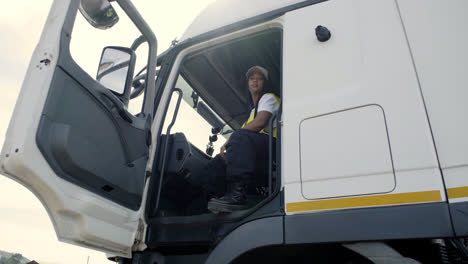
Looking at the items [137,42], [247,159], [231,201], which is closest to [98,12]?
[137,42]

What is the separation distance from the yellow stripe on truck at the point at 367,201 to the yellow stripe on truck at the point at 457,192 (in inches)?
1.5

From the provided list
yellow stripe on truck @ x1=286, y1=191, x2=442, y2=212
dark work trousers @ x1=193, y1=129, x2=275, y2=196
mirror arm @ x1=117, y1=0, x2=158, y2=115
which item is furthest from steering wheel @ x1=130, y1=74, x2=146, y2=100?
yellow stripe on truck @ x1=286, y1=191, x2=442, y2=212

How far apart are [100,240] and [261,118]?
4.04ft

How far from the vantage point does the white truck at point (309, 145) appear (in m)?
1.49

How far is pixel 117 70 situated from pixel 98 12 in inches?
13.2

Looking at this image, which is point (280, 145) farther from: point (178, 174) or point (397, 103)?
point (178, 174)

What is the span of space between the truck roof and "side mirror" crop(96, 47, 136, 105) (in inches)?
25.9

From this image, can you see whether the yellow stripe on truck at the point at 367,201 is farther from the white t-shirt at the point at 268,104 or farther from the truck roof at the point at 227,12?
the truck roof at the point at 227,12

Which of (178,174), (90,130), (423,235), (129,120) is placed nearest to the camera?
(423,235)

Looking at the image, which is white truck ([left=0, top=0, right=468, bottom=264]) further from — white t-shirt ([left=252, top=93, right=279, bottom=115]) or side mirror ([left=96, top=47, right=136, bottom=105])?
white t-shirt ([left=252, top=93, right=279, bottom=115])

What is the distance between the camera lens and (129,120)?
218 cm

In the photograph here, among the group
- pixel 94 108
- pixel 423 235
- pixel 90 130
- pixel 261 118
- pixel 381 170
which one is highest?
pixel 261 118

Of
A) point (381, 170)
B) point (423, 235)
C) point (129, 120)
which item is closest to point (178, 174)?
point (129, 120)

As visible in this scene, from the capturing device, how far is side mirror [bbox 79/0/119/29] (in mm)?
2033
